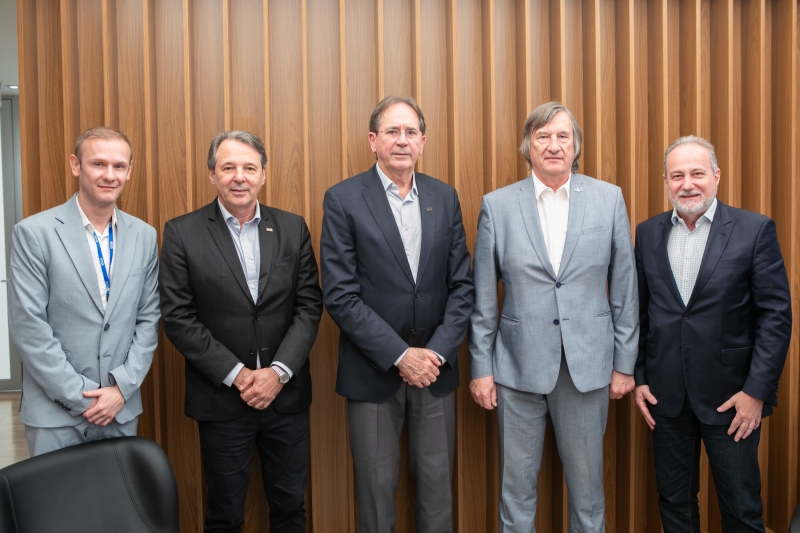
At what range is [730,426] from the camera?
2184 millimetres

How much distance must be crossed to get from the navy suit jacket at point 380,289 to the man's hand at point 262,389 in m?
0.29

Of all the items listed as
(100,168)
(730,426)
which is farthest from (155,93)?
(730,426)

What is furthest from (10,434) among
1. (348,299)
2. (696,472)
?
(696,472)

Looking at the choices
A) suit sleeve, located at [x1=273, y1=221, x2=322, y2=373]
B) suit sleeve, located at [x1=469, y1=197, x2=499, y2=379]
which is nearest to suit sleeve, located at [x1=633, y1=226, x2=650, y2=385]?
suit sleeve, located at [x1=469, y1=197, x2=499, y2=379]

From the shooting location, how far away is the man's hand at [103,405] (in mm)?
2023

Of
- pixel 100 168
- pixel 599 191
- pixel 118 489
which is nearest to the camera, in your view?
pixel 118 489

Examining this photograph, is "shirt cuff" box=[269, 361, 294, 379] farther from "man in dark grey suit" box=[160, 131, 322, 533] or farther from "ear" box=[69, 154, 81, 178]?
"ear" box=[69, 154, 81, 178]

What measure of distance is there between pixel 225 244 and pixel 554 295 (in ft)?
4.62

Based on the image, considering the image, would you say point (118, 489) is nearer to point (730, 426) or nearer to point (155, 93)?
point (155, 93)

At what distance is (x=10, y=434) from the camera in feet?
15.5

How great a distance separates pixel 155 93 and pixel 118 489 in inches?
75.8

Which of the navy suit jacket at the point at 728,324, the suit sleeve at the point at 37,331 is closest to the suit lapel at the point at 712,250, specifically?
the navy suit jacket at the point at 728,324

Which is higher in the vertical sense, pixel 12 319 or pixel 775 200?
pixel 775 200

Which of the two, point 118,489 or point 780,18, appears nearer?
point 118,489
